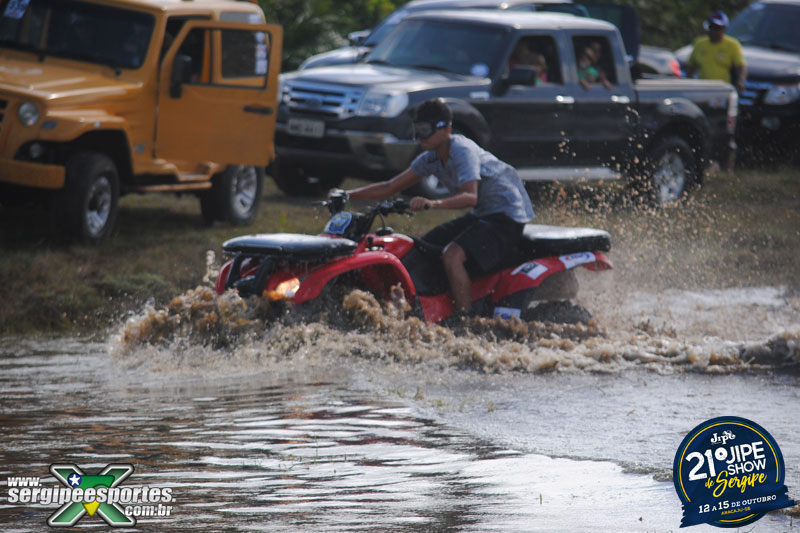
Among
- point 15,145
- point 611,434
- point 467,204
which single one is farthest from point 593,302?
point 15,145

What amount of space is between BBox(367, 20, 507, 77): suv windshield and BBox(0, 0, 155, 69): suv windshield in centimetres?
346

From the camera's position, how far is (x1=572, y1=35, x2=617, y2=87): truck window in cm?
1498

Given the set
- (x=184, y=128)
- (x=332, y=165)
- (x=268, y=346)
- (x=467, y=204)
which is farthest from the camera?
(x=332, y=165)

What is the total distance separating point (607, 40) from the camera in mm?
15164

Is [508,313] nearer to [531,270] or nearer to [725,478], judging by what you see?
[531,270]

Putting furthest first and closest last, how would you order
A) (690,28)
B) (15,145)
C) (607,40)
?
(690,28)
(607,40)
(15,145)

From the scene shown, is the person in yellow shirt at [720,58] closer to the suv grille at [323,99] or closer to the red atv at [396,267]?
the suv grille at [323,99]

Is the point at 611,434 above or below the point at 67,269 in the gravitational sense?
above

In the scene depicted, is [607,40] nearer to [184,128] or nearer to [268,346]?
[184,128]

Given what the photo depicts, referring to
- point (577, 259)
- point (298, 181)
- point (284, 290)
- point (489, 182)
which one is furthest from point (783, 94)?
point (284, 290)

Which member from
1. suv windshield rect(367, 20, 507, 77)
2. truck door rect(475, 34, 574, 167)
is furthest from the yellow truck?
truck door rect(475, 34, 574, 167)

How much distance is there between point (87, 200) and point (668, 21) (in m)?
21.5

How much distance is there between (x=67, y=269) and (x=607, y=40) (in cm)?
736

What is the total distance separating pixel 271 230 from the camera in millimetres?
12969
